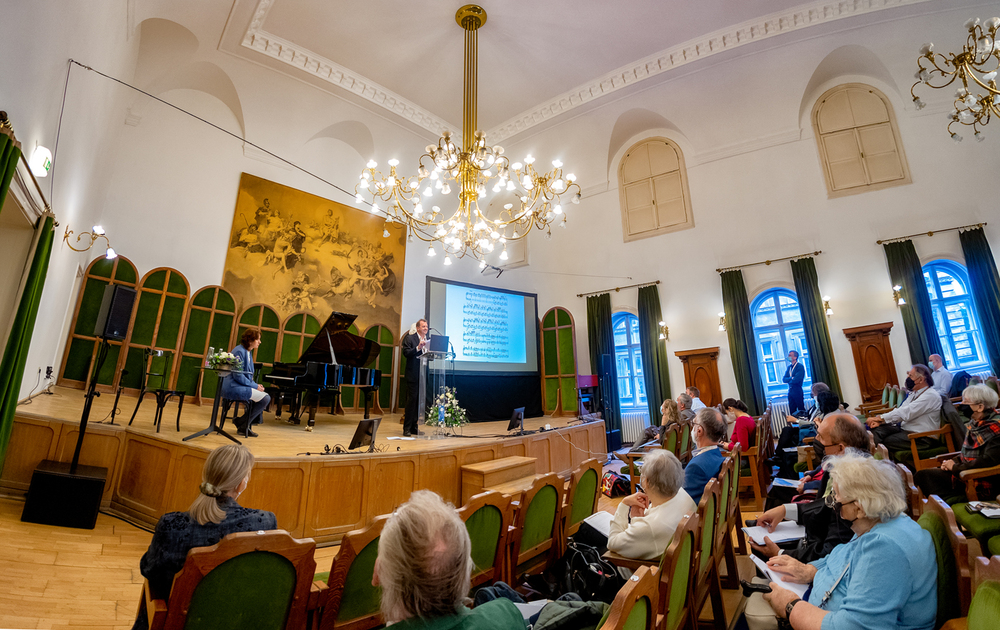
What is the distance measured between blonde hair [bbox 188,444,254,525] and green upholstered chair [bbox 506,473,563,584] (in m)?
1.31

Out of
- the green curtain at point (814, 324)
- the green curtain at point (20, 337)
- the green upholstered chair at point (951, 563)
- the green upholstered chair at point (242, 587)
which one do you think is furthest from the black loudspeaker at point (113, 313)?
the green curtain at point (814, 324)

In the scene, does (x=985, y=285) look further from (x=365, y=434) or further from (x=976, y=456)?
(x=365, y=434)

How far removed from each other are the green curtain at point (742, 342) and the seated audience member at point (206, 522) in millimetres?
8597

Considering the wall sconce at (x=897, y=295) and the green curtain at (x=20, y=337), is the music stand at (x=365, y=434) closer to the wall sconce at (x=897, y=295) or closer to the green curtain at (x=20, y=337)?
the green curtain at (x=20, y=337)

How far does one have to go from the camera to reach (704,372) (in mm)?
8945

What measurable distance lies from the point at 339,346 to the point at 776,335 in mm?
8139

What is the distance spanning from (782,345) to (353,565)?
9.29 meters

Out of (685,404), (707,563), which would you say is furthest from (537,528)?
(685,404)

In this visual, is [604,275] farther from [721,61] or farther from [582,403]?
[721,61]

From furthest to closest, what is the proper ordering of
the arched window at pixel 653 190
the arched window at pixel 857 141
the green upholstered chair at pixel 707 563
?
the arched window at pixel 653 190 < the arched window at pixel 857 141 < the green upholstered chair at pixel 707 563

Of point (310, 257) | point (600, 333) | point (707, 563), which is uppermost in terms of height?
point (310, 257)

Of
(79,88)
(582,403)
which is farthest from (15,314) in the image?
(582,403)

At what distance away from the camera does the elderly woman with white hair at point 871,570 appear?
4.67 feet

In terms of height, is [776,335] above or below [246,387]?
above
